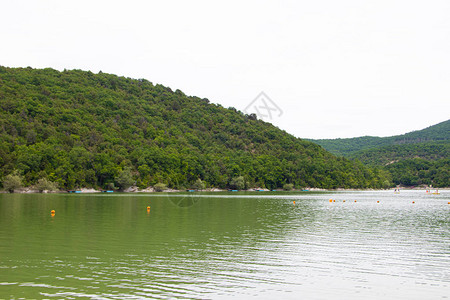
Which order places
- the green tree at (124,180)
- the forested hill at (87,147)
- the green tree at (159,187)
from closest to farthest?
the forested hill at (87,147)
the green tree at (124,180)
the green tree at (159,187)

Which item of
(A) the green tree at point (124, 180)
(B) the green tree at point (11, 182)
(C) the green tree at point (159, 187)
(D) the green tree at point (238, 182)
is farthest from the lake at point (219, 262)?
(D) the green tree at point (238, 182)

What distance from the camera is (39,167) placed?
126 m

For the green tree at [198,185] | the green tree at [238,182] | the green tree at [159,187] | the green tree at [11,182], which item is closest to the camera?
the green tree at [11,182]

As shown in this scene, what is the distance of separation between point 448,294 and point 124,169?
135 meters

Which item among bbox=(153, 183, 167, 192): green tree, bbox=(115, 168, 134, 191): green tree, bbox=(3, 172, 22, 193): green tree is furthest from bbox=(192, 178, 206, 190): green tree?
bbox=(3, 172, 22, 193): green tree

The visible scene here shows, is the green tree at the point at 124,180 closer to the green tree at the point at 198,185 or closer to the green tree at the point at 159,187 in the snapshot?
the green tree at the point at 159,187

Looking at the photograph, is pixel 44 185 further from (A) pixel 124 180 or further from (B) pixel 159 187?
(B) pixel 159 187

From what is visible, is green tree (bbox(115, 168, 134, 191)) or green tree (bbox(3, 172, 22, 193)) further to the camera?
green tree (bbox(115, 168, 134, 191))

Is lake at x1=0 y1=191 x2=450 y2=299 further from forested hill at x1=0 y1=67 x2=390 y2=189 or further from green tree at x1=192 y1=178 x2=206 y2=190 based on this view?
green tree at x1=192 y1=178 x2=206 y2=190

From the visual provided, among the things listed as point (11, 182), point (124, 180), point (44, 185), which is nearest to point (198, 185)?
point (124, 180)

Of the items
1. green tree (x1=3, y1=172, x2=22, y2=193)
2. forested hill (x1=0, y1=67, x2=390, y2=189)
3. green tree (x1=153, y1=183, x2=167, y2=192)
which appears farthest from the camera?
green tree (x1=153, y1=183, x2=167, y2=192)

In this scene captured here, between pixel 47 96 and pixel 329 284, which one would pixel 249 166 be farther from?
pixel 329 284

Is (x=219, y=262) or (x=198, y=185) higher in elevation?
(x=198, y=185)

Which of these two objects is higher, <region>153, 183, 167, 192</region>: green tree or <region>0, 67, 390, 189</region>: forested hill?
<region>0, 67, 390, 189</region>: forested hill
